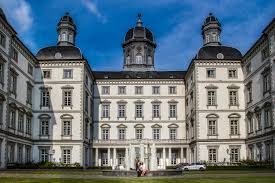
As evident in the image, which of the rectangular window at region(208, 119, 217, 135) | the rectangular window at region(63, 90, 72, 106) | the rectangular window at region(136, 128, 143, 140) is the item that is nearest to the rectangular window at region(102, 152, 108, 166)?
the rectangular window at region(136, 128, 143, 140)

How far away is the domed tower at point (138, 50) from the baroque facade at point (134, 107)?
807 cm

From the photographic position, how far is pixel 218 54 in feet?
182

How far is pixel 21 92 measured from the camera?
157 ft

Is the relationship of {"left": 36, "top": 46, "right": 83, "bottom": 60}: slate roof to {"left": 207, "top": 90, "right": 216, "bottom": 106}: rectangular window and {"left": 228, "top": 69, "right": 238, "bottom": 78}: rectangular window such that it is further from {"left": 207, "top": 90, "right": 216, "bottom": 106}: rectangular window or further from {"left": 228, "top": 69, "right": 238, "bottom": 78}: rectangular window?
{"left": 228, "top": 69, "right": 238, "bottom": 78}: rectangular window

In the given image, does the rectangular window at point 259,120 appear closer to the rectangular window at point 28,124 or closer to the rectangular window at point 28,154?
the rectangular window at point 28,124

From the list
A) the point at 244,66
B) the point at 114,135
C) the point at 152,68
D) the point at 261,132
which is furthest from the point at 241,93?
the point at 152,68

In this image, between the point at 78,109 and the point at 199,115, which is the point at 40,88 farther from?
the point at 199,115

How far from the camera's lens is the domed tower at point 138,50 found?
7544 centimetres

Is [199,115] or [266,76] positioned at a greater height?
[266,76]

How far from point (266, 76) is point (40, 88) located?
28.7m

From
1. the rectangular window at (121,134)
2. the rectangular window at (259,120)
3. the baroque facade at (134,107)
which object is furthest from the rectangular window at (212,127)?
the rectangular window at (121,134)

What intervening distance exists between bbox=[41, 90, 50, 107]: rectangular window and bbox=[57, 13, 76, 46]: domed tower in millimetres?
11356

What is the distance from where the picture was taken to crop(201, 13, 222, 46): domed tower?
6438cm

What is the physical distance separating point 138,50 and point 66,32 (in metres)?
16.9
